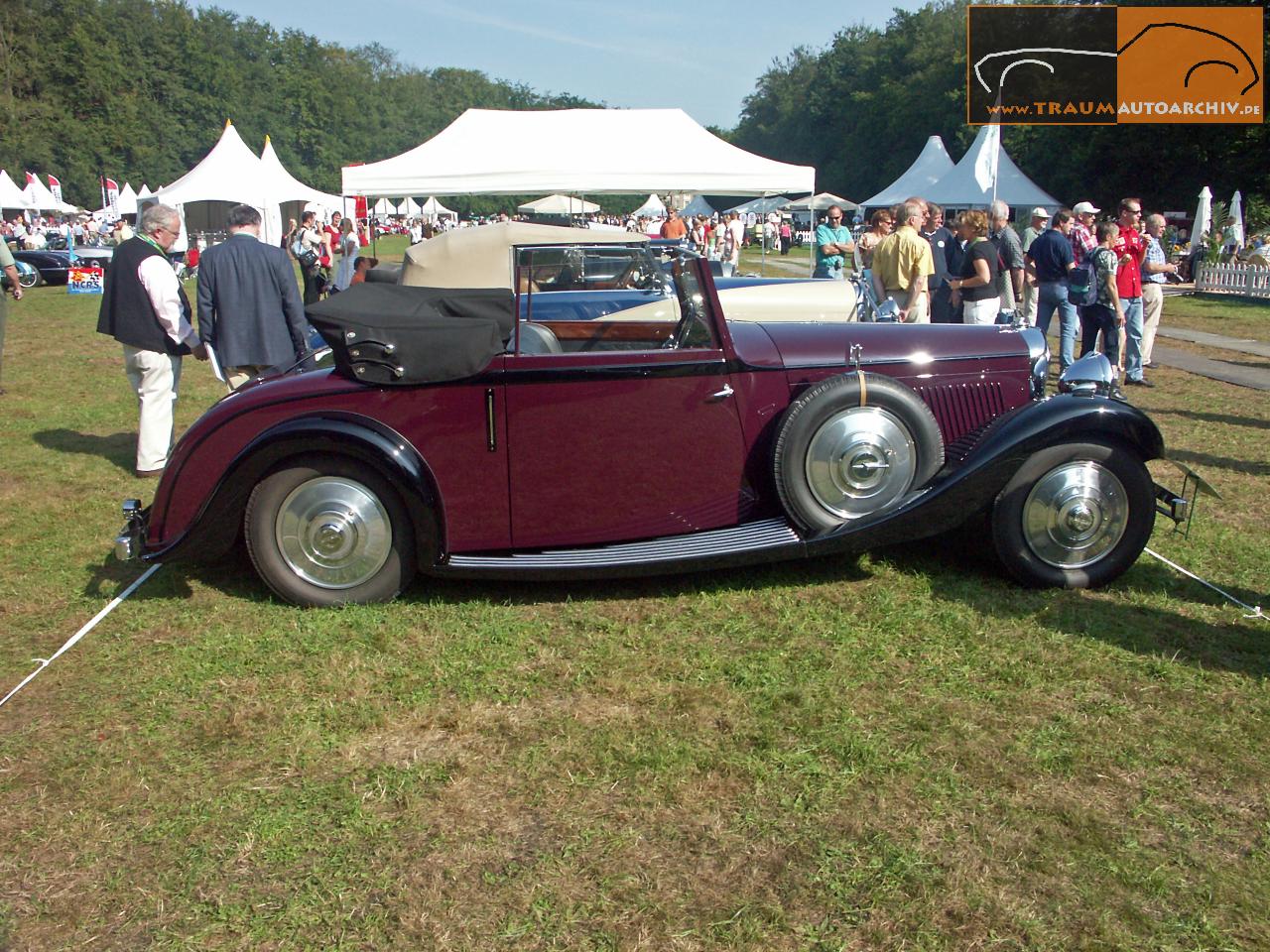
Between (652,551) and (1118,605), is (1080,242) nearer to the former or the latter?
(1118,605)

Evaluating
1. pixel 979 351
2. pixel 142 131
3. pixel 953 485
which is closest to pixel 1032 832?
pixel 953 485

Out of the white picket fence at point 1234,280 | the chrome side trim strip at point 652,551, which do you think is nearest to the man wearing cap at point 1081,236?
the chrome side trim strip at point 652,551

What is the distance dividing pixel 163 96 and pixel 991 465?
97977 mm

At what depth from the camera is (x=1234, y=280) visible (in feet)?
73.0

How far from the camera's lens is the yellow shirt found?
8.21m

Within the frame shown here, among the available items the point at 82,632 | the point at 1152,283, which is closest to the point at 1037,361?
the point at 82,632

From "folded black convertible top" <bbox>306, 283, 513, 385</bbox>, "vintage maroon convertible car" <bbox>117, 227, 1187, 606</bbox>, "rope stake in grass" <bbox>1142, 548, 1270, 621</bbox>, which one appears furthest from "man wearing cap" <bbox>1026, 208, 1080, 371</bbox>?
"folded black convertible top" <bbox>306, 283, 513, 385</bbox>

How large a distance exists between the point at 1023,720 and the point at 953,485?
3.91 feet

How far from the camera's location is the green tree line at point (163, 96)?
74375 mm

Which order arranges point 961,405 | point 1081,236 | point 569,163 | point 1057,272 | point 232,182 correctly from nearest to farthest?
point 961,405 < point 1057,272 < point 1081,236 < point 569,163 < point 232,182

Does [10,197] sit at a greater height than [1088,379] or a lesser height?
greater

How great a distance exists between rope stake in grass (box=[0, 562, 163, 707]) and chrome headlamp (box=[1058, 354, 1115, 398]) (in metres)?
4.30

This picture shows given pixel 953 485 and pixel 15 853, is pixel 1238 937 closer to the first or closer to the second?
pixel 953 485

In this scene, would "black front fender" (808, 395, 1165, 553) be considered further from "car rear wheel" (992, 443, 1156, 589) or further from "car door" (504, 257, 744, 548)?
"car door" (504, 257, 744, 548)
